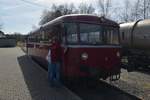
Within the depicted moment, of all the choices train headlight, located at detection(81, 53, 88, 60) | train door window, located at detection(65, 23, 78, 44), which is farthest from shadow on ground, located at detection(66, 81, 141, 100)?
train door window, located at detection(65, 23, 78, 44)

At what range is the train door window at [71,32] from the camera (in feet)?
34.5

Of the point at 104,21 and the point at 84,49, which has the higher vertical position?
the point at 104,21

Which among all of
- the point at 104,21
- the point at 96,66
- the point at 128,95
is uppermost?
the point at 104,21

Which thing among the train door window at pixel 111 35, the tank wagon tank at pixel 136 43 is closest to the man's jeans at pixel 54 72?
the train door window at pixel 111 35

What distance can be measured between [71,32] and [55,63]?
1.29 metres

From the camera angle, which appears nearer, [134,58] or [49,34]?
[49,34]

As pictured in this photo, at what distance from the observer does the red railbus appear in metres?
10.4

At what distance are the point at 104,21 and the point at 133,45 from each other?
7163 mm

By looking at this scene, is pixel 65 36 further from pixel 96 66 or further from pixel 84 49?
pixel 96 66

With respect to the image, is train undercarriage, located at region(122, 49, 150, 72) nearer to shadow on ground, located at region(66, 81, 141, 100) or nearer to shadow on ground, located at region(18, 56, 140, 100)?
shadow on ground, located at region(18, 56, 140, 100)

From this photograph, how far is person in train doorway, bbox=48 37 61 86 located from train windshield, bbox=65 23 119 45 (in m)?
0.52

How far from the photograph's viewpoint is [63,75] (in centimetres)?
1078

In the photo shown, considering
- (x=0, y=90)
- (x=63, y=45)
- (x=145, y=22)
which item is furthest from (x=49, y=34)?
(x=145, y=22)

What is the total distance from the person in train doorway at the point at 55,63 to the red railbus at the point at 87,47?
0.19m
